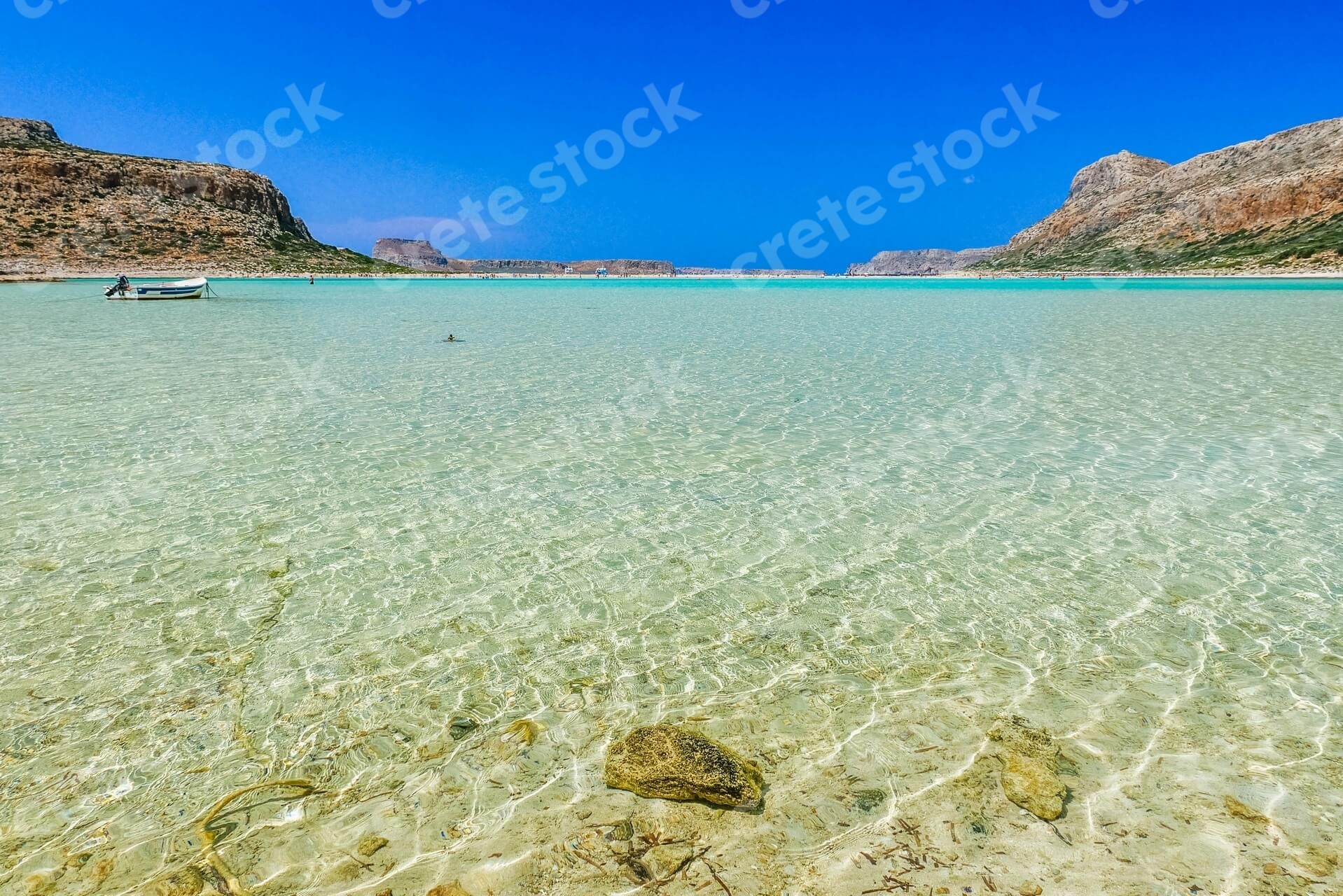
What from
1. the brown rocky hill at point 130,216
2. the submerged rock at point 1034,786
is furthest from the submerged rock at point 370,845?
the brown rocky hill at point 130,216

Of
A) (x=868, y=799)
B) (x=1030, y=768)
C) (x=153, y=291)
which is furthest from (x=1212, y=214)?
(x=868, y=799)

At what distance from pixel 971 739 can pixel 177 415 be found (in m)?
12.0

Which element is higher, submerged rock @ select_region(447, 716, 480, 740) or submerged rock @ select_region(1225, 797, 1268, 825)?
submerged rock @ select_region(447, 716, 480, 740)

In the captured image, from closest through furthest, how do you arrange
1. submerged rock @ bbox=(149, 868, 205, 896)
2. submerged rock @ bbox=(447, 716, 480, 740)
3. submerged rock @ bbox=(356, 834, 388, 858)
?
1. submerged rock @ bbox=(149, 868, 205, 896)
2. submerged rock @ bbox=(356, 834, 388, 858)
3. submerged rock @ bbox=(447, 716, 480, 740)

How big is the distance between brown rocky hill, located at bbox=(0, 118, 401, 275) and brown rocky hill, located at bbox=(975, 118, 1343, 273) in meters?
147

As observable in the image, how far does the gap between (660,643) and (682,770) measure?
1374mm

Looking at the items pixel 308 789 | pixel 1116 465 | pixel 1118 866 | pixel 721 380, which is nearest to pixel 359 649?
pixel 308 789

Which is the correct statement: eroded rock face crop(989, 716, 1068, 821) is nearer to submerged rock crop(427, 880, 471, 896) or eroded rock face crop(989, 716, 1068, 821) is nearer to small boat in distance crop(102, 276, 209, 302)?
submerged rock crop(427, 880, 471, 896)

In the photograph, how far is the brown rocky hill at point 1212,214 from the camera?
105062 millimetres

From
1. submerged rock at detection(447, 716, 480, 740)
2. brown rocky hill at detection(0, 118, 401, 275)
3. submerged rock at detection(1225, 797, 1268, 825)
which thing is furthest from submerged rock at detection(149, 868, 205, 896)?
brown rocky hill at detection(0, 118, 401, 275)

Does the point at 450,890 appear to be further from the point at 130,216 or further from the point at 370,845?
the point at 130,216

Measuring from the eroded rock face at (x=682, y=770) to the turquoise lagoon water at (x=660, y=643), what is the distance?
0.23 feet

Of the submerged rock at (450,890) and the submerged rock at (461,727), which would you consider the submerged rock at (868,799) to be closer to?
the submerged rock at (450,890)

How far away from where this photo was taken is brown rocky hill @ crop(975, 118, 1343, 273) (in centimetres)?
10506
